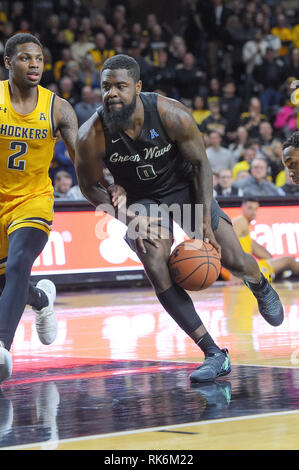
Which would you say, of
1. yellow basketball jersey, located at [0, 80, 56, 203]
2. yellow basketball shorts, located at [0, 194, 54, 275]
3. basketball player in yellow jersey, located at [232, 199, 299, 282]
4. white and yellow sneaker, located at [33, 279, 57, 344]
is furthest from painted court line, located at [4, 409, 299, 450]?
basketball player in yellow jersey, located at [232, 199, 299, 282]

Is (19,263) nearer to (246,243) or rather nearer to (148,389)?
(148,389)

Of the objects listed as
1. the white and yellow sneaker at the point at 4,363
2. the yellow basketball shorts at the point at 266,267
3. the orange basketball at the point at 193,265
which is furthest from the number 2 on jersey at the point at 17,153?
the yellow basketball shorts at the point at 266,267

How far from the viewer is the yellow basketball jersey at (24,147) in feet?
21.4

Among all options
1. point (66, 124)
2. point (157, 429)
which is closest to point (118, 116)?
point (66, 124)

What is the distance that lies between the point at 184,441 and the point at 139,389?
5.29 feet

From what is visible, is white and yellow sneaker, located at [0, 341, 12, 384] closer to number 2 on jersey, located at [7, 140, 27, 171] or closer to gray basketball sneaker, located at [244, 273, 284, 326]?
number 2 on jersey, located at [7, 140, 27, 171]

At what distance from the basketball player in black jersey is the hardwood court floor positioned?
460 mm

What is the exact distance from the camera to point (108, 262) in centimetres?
1378

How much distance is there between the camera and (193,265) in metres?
6.00

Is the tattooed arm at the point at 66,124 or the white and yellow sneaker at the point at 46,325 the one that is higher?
the tattooed arm at the point at 66,124

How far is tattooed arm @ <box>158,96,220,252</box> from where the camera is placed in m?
6.11

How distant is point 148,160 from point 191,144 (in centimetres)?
30

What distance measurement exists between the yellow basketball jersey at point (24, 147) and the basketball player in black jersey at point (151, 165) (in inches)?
16.5

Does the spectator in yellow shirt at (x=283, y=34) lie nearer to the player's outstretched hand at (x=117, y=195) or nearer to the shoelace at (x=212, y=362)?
the player's outstretched hand at (x=117, y=195)
